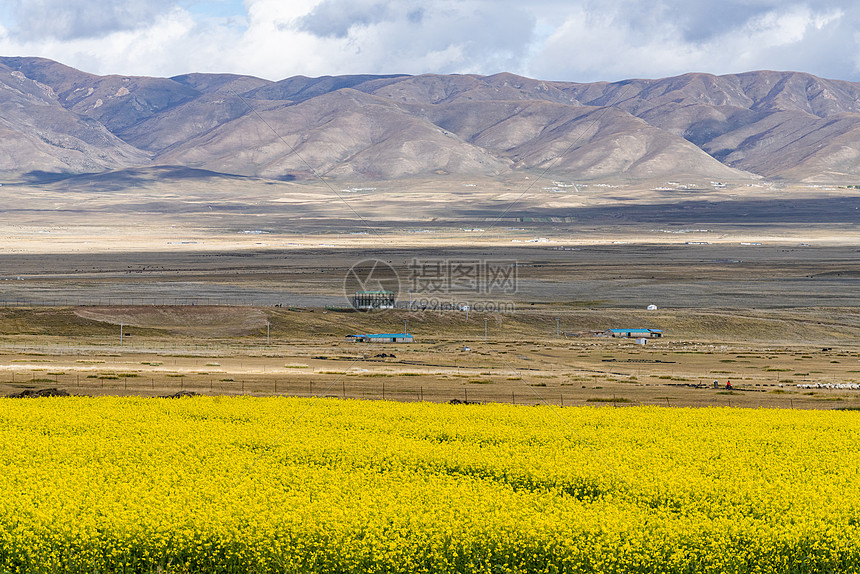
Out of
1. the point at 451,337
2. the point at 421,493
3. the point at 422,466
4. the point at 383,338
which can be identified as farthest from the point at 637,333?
the point at 421,493

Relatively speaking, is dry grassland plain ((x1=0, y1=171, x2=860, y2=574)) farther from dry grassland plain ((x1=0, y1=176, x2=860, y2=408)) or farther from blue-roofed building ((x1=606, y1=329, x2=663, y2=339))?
blue-roofed building ((x1=606, y1=329, x2=663, y2=339))

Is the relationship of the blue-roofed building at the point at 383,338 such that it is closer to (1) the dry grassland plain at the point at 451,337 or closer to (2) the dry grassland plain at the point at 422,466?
(1) the dry grassland plain at the point at 451,337

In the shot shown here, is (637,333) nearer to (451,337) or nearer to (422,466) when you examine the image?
(451,337)

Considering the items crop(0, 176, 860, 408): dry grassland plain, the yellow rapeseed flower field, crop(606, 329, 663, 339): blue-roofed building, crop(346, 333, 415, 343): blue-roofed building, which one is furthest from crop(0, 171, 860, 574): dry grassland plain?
crop(606, 329, 663, 339): blue-roofed building

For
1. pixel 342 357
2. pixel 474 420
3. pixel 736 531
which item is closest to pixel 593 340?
pixel 342 357

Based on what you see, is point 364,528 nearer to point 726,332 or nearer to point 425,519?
point 425,519

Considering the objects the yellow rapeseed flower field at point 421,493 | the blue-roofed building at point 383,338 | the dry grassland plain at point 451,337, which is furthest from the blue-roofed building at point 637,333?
the yellow rapeseed flower field at point 421,493
